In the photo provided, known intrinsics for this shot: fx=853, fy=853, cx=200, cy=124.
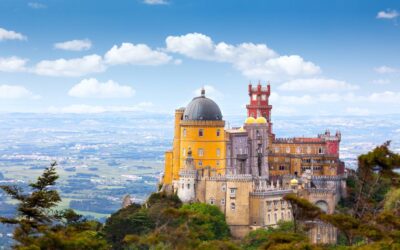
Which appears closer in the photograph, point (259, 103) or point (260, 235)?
point (260, 235)

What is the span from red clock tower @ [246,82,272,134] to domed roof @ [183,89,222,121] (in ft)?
58.6

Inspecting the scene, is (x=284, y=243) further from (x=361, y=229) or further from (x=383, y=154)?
(x=383, y=154)

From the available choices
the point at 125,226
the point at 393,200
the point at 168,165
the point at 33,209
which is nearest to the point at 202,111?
the point at 168,165

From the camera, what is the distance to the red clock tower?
360 ft

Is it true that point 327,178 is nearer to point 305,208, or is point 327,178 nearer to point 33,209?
point 305,208

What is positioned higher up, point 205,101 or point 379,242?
point 205,101

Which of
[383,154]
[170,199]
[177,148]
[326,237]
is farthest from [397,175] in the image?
[177,148]

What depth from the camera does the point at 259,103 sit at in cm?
10988

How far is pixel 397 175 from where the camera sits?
50.1 metres

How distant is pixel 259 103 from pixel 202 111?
800 inches

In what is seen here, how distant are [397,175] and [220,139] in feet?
138

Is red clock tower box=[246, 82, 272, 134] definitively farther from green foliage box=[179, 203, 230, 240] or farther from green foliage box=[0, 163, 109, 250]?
green foliage box=[0, 163, 109, 250]

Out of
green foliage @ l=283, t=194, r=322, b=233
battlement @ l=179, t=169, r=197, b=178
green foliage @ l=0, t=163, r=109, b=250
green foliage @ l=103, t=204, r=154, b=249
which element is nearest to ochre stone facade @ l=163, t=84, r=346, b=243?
battlement @ l=179, t=169, r=197, b=178

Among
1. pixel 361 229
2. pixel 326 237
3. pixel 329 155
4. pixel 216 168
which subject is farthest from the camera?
pixel 329 155
